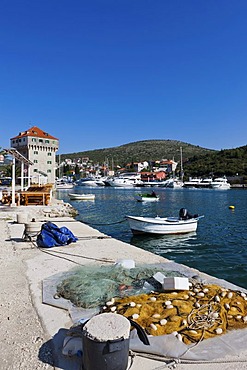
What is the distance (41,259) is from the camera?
7.62m


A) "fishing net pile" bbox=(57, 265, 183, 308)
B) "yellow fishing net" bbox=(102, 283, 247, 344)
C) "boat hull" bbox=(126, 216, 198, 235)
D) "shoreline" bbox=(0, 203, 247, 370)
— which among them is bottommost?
"boat hull" bbox=(126, 216, 198, 235)

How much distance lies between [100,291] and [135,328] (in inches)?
63.0

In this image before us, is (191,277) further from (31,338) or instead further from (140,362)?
(31,338)

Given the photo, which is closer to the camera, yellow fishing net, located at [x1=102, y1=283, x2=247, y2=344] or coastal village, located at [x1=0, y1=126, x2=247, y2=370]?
coastal village, located at [x1=0, y1=126, x2=247, y2=370]

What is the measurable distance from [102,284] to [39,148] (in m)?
70.4

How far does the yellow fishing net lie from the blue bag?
492cm

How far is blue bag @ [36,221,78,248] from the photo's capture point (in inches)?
358

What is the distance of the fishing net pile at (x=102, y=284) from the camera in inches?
190

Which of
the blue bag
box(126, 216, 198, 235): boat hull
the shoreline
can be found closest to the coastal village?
the shoreline

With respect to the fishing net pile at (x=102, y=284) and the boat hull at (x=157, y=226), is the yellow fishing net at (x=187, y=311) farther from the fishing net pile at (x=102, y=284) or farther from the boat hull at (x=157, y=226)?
the boat hull at (x=157, y=226)

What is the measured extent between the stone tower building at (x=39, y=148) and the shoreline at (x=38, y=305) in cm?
6331

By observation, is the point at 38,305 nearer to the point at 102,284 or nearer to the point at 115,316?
the point at 102,284

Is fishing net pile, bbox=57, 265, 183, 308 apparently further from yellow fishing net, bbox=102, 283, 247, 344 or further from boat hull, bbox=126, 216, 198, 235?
boat hull, bbox=126, 216, 198, 235

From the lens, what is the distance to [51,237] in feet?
30.5
